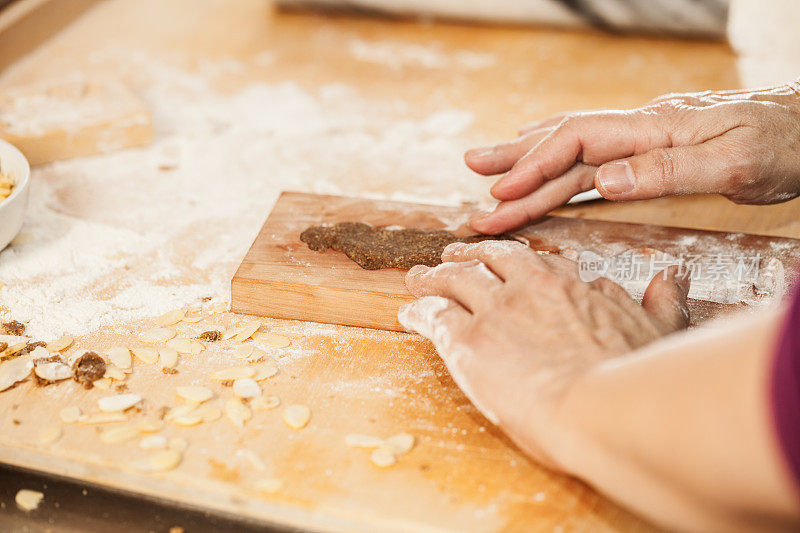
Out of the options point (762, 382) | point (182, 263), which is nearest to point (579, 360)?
point (762, 382)

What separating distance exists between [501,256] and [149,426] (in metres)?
0.55

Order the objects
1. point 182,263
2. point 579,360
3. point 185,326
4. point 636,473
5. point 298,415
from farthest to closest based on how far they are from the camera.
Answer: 1. point 182,263
2. point 185,326
3. point 298,415
4. point 579,360
5. point 636,473

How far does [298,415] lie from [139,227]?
2.12ft

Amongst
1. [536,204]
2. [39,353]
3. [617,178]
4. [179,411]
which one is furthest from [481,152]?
[39,353]

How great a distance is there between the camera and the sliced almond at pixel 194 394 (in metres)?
1.00

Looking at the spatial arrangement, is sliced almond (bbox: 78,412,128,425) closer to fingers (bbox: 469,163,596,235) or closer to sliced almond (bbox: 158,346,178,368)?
sliced almond (bbox: 158,346,178,368)

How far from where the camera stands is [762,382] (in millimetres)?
619

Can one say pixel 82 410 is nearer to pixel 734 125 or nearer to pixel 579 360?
pixel 579 360

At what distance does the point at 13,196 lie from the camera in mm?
1194

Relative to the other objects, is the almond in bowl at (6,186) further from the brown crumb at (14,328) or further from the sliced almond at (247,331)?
the sliced almond at (247,331)

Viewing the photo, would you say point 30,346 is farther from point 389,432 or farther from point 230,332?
point 389,432

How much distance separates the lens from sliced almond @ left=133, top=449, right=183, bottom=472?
0.90 metres

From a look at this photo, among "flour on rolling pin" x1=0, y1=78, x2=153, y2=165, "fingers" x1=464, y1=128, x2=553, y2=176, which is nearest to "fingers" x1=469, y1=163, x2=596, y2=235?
"fingers" x1=464, y1=128, x2=553, y2=176

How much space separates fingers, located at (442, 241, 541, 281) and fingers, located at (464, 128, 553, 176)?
31cm
